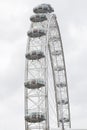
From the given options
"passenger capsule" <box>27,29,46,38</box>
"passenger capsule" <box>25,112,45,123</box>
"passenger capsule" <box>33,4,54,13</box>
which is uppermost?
"passenger capsule" <box>33,4,54,13</box>

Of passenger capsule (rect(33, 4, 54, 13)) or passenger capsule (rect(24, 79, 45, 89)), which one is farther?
passenger capsule (rect(33, 4, 54, 13))

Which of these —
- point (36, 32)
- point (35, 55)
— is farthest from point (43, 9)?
point (35, 55)

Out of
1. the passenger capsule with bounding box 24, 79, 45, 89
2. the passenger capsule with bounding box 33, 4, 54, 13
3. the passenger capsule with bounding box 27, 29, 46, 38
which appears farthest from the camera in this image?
the passenger capsule with bounding box 33, 4, 54, 13

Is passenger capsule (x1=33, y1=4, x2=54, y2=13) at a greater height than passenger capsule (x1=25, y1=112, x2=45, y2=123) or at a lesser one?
greater

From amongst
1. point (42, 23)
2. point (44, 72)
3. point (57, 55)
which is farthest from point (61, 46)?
point (44, 72)

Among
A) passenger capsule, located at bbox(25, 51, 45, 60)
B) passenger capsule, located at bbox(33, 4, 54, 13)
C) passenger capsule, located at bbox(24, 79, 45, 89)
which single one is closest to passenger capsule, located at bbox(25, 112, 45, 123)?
passenger capsule, located at bbox(24, 79, 45, 89)

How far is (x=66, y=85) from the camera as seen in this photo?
124 metres

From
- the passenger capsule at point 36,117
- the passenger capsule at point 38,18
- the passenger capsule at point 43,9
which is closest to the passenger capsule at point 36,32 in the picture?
the passenger capsule at point 38,18

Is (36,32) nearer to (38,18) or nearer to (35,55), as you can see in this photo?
(38,18)

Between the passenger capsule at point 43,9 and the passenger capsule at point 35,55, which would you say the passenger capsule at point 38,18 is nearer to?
the passenger capsule at point 43,9

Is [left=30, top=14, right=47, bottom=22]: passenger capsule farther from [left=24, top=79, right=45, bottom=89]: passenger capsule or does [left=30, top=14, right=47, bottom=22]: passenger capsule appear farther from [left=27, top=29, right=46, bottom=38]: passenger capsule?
[left=24, top=79, right=45, bottom=89]: passenger capsule

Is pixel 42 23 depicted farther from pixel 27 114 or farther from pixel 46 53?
pixel 27 114

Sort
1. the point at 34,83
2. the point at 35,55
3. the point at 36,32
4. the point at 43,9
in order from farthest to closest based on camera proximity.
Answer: the point at 43,9 → the point at 36,32 → the point at 35,55 → the point at 34,83

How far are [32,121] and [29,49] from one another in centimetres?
1435
